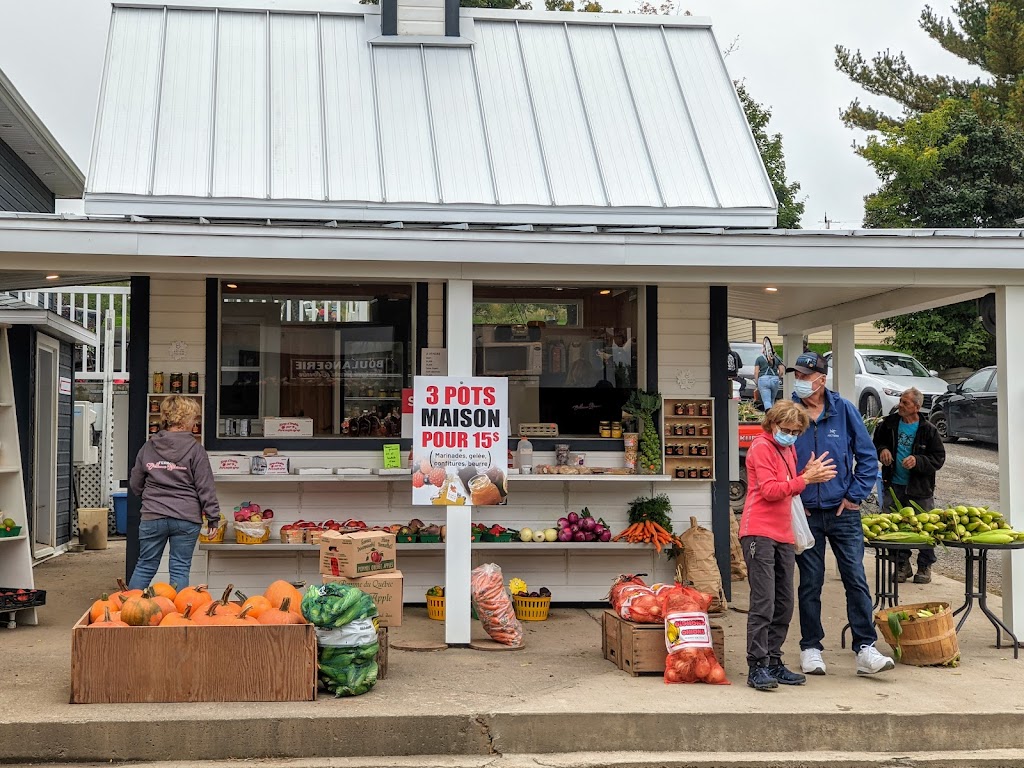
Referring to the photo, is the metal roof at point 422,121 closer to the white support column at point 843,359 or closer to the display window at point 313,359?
the display window at point 313,359

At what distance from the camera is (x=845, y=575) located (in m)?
7.39

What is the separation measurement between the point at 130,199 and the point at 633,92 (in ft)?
16.6

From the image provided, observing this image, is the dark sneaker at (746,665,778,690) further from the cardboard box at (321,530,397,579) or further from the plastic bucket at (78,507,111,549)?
the plastic bucket at (78,507,111,549)

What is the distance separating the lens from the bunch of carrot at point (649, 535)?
9648 mm

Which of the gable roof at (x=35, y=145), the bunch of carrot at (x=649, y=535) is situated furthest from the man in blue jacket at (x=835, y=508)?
the gable roof at (x=35, y=145)

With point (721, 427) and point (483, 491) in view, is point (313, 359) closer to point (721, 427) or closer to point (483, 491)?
point (483, 491)

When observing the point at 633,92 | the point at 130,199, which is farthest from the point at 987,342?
the point at 130,199

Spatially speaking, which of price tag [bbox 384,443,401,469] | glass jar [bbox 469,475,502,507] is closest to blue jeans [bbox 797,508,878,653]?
glass jar [bbox 469,475,502,507]

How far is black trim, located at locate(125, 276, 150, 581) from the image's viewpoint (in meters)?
9.47

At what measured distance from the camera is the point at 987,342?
89.4 feet

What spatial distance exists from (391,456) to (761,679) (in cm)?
390

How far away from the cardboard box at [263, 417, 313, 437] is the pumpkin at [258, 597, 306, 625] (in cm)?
315

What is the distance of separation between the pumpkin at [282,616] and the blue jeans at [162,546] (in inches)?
55.6

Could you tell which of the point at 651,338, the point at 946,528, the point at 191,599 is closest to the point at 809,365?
the point at 946,528
